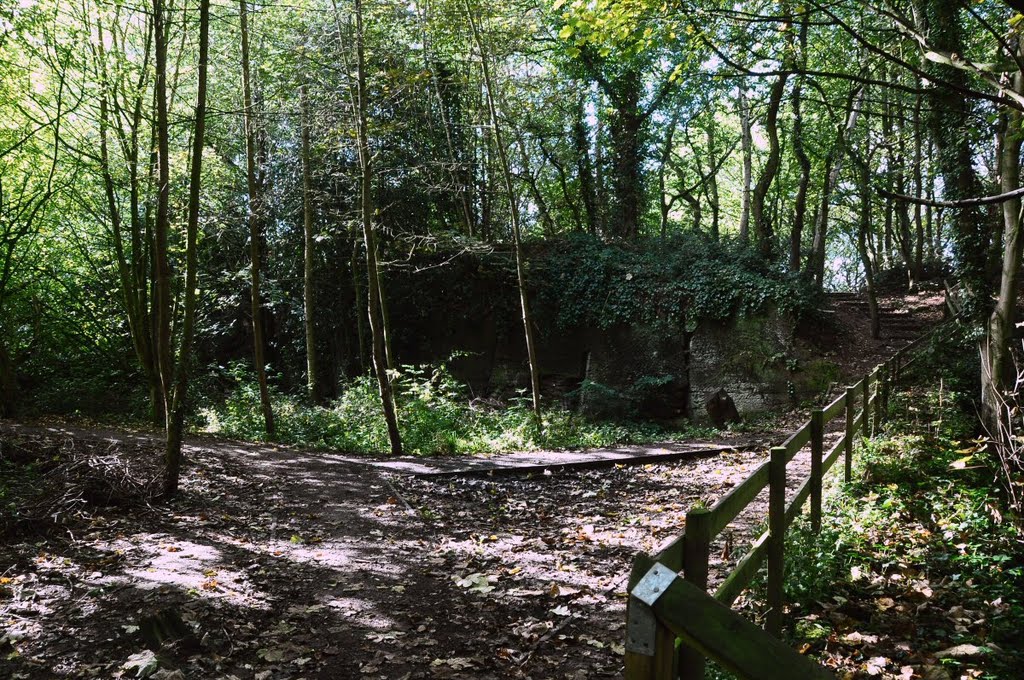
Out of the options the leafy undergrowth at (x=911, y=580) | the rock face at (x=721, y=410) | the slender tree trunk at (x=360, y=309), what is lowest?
the leafy undergrowth at (x=911, y=580)

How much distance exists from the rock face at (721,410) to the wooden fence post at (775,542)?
483 inches

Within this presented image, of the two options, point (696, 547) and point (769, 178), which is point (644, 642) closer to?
point (696, 547)

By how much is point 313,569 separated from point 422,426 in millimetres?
8289

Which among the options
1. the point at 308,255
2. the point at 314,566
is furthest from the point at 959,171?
the point at 308,255

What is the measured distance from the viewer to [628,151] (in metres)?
21.3

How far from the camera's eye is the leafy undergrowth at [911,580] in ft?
13.9

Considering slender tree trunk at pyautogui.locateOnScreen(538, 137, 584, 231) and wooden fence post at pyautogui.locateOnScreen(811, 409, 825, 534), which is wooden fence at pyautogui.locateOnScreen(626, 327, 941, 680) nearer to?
wooden fence post at pyautogui.locateOnScreen(811, 409, 825, 534)

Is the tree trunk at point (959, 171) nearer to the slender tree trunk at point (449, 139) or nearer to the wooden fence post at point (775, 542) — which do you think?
the wooden fence post at point (775, 542)

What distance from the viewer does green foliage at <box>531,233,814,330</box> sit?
17094 millimetres

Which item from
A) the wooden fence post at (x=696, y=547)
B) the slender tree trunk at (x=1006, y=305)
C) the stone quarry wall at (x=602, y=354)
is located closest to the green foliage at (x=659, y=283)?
the stone quarry wall at (x=602, y=354)

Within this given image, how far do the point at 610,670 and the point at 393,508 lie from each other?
4.52 metres

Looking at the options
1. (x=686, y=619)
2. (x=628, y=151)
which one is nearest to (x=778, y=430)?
(x=628, y=151)

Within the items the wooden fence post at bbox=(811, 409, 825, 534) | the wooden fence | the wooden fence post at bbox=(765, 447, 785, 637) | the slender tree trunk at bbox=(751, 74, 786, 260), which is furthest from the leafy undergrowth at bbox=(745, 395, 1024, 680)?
the slender tree trunk at bbox=(751, 74, 786, 260)

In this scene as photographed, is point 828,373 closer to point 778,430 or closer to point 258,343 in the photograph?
point 778,430
